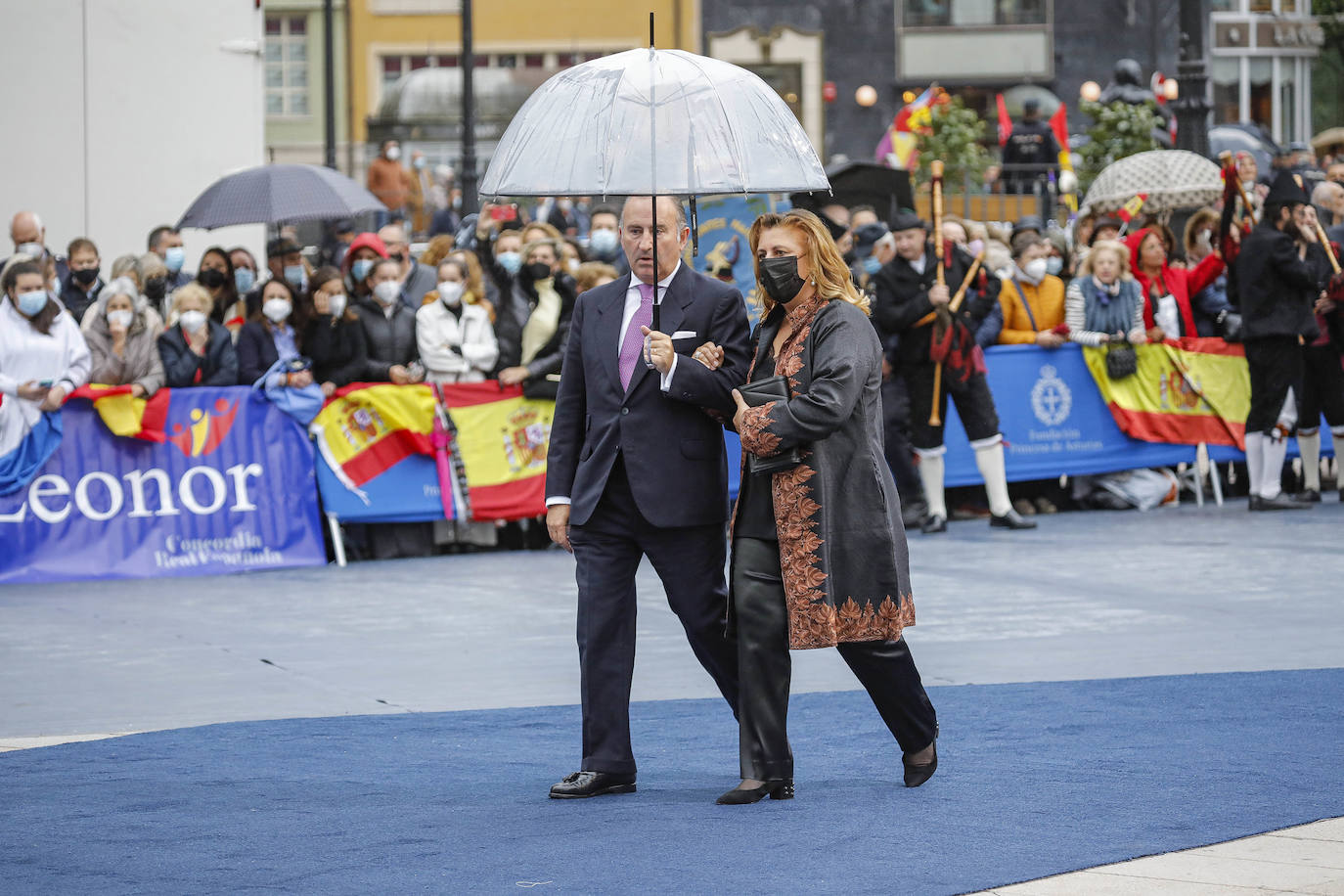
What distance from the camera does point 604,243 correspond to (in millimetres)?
16547

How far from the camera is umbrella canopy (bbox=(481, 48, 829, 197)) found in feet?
21.7

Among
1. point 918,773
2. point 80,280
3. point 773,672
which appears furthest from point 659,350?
point 80,280

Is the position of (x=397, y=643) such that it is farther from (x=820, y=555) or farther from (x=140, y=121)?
(x=140, y=121)

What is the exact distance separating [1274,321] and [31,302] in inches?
345

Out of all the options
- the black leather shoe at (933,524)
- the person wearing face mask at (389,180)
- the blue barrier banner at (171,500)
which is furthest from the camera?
the person wearing face mask at (389,180)

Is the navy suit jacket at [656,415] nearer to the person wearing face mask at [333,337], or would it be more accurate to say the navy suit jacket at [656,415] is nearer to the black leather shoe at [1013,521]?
the person wearing face mask at [333,337]

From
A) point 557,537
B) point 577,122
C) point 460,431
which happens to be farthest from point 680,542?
point 460,431

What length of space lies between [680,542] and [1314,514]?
9591 mm

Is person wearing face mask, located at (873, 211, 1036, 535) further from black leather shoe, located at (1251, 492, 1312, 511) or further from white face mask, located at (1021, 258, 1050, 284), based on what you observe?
black leather shoe, located at (1251, 492, 1312, 511)

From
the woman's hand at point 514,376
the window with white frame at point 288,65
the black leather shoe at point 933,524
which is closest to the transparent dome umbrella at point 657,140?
the woman's hand at point 514,376

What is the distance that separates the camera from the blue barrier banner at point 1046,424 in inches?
629

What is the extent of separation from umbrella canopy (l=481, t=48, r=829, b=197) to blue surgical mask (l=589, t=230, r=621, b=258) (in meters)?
9.60

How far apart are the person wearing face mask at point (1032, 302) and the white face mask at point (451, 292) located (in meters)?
4.19

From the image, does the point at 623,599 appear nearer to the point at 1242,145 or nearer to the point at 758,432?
the point at 758,432
